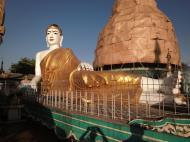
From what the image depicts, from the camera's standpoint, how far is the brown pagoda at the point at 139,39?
15.0 m

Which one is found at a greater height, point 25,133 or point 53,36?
point 53,36

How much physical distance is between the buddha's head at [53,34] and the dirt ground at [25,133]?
3.08m

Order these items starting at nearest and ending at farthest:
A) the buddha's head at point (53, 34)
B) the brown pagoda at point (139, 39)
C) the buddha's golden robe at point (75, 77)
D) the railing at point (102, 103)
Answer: the railing at point (102, 103)
the buddha's golden robe at point (75, 77)
the buddha's head at point (53, 34)
the brown pagoda at point (139, 39)

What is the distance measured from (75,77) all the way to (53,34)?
2909 mm

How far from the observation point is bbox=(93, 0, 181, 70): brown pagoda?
15.0 m

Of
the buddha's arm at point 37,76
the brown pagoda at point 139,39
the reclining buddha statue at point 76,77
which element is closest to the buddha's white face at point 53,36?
the buddha's arm at point 37,76

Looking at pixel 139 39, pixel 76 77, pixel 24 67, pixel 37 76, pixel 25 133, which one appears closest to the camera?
pixel 25 133

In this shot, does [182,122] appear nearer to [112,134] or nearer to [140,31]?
[112,134]

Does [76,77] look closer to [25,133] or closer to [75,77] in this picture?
[75,77]

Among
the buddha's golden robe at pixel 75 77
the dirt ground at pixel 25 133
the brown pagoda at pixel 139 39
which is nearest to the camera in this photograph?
the dirt ground at pixel 25 133

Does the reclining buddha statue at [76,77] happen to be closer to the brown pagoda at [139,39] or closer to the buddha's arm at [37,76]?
the buddha's arm at [37,76]

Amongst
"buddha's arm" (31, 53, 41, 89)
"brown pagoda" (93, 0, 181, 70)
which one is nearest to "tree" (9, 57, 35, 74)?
"brown pagoda" (93, 0, 181, 70)

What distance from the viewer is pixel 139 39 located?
15.1 metres

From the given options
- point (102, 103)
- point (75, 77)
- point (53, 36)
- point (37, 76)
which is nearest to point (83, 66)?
point (75, 77)
